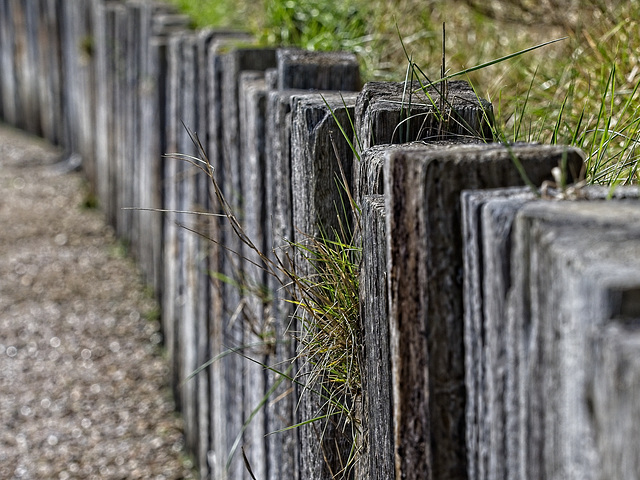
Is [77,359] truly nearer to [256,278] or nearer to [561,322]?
[256,278]

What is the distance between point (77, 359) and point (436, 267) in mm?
3510

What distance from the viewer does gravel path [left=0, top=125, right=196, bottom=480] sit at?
3.51m

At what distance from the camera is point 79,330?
456 centimetres

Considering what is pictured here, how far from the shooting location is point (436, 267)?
104cm

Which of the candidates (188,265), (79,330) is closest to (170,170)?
(188,265)

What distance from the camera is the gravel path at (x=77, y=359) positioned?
3.51 m

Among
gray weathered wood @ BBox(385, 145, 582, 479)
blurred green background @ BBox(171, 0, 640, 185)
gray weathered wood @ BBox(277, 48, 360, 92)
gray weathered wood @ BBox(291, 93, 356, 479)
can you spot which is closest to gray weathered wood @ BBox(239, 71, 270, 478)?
gray weathered wood @ BBox(277, 48, 360, 92)

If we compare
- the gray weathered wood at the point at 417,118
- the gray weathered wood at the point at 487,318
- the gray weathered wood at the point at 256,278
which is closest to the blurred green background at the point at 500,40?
the gray weathered wood at the point at 256,278

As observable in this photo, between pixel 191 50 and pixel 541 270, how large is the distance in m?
2.73

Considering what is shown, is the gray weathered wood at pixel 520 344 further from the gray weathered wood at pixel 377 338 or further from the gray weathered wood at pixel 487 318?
the gray weathered wood at pixel 377 338

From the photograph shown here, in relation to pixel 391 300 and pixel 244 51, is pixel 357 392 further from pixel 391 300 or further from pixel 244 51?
pixel 244 51

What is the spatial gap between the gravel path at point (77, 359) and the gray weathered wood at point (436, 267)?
2.52 m

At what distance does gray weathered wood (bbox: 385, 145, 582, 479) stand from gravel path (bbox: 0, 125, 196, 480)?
8.27ft

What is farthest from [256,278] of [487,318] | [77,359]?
[77,359]
